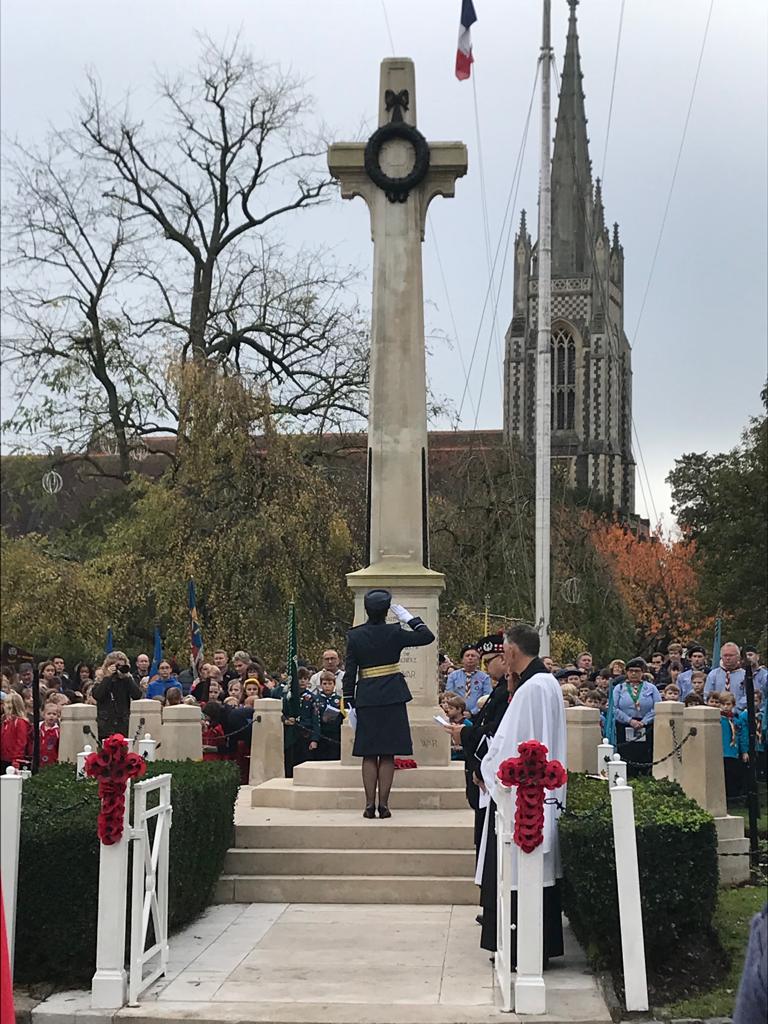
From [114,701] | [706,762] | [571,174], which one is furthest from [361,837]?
[571,174]

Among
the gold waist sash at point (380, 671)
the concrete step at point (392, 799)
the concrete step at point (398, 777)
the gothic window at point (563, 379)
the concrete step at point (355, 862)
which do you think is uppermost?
the gothic window at point (563, 379)

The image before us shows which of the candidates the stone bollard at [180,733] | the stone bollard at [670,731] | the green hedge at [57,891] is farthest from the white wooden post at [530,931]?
the stone bollard at [180,733]

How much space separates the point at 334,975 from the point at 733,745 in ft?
28.4

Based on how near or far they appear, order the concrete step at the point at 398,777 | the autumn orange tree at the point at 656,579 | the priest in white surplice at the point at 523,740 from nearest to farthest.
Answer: the priest in white surplice at the point at 523,740, the concrete step at the point at 398,777, the autumn orange tree at the point at 656,579

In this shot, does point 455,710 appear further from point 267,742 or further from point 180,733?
point 267,742

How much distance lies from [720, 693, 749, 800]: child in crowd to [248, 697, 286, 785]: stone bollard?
16.4 feet

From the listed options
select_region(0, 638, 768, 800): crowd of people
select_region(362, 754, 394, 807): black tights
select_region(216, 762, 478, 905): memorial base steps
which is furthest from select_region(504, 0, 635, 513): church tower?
select_region(216, 762, 478, 905): memorial base steps

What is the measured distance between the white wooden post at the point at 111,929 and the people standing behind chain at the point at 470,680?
880 cm

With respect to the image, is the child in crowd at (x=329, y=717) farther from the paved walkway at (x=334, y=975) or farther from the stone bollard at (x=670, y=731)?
the paved walkway at (x=334, y=975)

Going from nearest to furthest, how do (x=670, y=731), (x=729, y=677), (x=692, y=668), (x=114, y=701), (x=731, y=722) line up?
(x=670, y=731), (x=114, y=701), (x=731, y=722), (x=729, y=677), (x=692, y=668)

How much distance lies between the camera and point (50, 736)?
53.0 feet

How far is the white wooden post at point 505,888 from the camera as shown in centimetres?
825

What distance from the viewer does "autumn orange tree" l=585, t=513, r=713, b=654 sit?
192 feet

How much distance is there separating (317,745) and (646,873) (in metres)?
8.44
